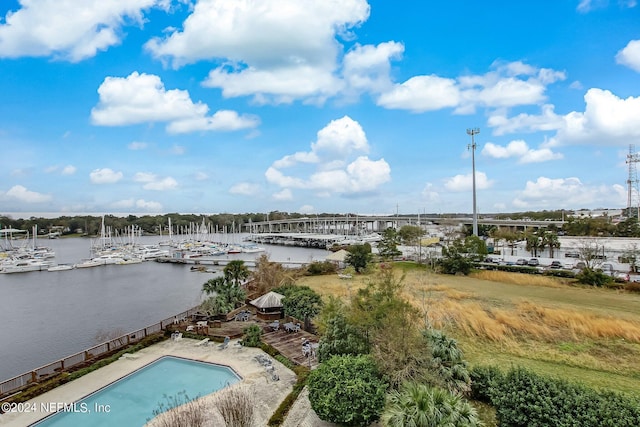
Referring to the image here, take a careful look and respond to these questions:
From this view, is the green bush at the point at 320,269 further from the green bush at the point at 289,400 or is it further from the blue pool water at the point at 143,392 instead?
the green bush at the point at 289,400

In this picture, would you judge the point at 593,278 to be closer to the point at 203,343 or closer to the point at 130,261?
the point at 203,343

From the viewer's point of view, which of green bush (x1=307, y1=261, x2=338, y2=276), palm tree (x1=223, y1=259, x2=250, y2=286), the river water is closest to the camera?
the river water

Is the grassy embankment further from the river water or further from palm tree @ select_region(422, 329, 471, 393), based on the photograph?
the river water

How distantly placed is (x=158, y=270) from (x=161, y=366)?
1562 inches

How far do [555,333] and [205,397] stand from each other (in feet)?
50.3

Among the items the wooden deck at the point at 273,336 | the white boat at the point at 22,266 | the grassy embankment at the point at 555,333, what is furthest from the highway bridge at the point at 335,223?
the wooden deck at the point at 273,336

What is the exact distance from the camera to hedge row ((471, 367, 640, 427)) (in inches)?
306

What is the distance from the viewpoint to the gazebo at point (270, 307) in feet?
66.7

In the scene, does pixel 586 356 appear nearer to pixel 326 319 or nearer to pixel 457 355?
pixel 457 355

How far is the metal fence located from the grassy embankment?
11.1 meters

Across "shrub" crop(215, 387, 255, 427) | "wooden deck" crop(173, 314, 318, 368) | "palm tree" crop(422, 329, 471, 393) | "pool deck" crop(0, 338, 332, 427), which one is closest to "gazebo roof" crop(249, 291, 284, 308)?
"wooden deck" crop(173, 314, 318, 368)

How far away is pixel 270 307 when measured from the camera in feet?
66.9

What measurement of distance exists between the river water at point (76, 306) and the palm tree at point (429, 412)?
1727cm

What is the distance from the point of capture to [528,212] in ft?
385
